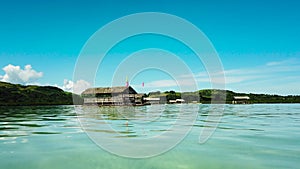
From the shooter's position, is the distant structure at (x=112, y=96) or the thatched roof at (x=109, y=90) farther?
the thatched roof at (x=109, y=90)

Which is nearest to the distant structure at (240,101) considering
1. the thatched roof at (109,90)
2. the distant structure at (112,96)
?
the distant structure at (112,96)

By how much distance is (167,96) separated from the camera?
344 feet

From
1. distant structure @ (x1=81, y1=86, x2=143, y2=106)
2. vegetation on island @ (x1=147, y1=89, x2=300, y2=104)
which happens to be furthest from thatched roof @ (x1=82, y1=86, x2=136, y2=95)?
vegetation on island @ (x1=147, y1=89, x2=300, y2=104)

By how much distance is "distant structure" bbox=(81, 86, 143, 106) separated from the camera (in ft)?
186

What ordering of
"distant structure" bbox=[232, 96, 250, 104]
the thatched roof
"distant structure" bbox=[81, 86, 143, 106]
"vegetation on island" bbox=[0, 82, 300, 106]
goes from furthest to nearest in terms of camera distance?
"distant structure" bbox=[232, 96, 250, 104] → "vegetation on island" bbox=[0, 82, 300, 106] → the thatched roof → "distant structure" bbox=[81, 86, 143, 106]

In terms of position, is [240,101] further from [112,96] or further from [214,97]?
[112,96]

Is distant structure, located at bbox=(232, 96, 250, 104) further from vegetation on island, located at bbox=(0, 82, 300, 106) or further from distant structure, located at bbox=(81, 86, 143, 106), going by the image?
distant structure, located at bbox=(81, 86, 143, 106)

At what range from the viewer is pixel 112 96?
2290 inches

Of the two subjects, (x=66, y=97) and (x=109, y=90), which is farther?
(x=66, y=97)

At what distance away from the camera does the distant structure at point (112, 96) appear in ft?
186

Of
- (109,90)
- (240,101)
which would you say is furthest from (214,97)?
(109,90)

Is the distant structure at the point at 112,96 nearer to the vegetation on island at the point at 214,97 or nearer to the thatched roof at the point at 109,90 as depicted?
the thatched roof at the point at 109,90

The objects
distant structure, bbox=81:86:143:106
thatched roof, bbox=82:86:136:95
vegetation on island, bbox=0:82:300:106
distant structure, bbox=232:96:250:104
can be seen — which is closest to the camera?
distant structure, bbox=81:86:143:106

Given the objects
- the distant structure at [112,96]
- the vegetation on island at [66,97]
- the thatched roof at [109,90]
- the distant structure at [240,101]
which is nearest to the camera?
the distant structure at [112,96]
